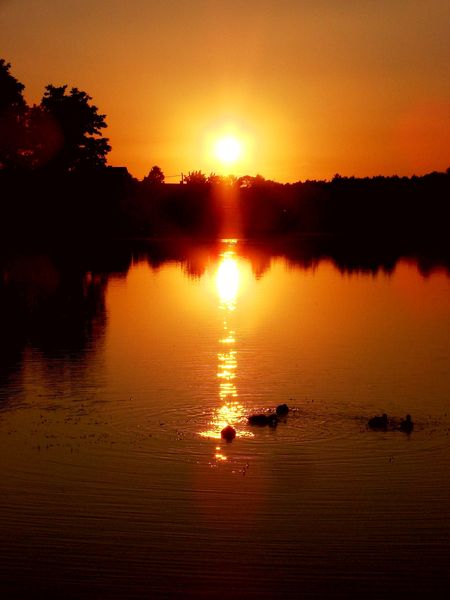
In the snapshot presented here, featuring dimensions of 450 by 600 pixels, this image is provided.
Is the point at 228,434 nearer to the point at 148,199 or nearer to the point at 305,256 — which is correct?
the point at 305,256

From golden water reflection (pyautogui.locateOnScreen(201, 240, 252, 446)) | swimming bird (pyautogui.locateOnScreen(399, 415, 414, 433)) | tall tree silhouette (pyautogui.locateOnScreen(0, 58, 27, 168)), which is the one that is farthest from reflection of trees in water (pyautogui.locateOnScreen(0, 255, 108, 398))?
tall tree silhouette (pyautogui.locateOnScreen(0, 58, 27, 168))

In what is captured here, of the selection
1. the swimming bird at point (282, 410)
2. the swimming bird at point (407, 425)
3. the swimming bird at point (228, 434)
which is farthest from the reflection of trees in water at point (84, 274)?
the swimming bird at point (407, 425)

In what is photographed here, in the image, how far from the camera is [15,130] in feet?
229

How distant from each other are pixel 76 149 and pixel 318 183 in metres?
82.7

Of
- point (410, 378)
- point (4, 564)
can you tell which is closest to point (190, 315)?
point (410, 378)

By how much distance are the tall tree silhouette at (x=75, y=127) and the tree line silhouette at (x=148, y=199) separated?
0.25 feet

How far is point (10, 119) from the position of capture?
225 ft

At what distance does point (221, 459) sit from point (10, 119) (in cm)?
5809

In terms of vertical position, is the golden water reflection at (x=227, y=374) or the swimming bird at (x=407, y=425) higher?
the swimming bird at (x=407, y=425)

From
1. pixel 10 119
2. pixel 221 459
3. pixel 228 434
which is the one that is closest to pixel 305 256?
pixel 10 119

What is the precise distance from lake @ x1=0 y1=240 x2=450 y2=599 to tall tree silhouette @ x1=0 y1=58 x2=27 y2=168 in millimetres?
40952

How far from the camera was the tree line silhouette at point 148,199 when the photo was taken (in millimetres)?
71438

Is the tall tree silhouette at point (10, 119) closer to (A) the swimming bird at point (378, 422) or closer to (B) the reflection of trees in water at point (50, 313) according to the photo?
(B) the reflection of trees in water at point (50, 313)

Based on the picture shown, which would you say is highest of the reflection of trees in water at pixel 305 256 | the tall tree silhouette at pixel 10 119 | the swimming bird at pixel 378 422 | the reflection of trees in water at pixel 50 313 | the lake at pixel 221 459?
the tall tree silhouette at pixel 10 119
